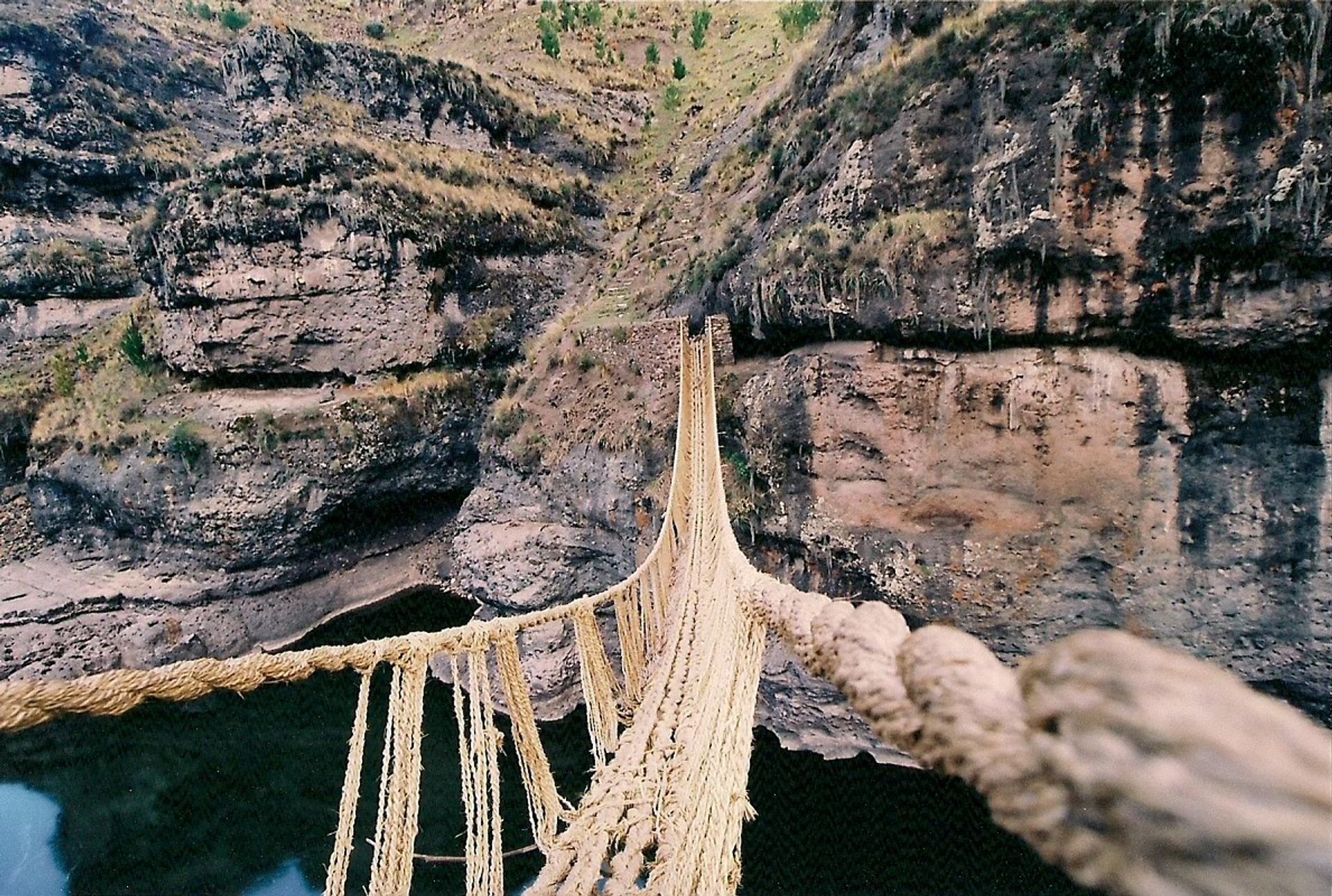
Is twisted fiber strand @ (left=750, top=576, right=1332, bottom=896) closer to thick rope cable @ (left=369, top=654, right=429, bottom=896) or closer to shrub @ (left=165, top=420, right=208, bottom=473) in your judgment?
thick rope cable @ (left=369, top=654, right=429, bottom=896)

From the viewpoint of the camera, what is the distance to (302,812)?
897 cm

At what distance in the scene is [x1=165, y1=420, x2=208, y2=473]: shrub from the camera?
1252cm

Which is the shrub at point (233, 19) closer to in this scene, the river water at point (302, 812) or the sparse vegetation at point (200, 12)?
the sparse vegetation at point (200, 12)

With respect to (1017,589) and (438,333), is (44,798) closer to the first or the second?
(438,333)

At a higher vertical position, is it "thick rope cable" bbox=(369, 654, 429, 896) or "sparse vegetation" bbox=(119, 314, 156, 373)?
"sparse vegetation" bbox=(119, 314, 156, 373)

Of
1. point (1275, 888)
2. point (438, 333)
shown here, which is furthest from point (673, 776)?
point (438, 333)

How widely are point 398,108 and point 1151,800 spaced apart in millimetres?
19739

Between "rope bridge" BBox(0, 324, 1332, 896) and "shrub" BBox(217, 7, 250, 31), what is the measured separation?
30554 millimetres

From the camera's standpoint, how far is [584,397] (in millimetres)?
11711

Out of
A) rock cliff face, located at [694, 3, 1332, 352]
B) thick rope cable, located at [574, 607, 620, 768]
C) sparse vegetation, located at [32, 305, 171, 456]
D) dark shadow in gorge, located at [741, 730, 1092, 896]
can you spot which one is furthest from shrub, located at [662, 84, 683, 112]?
thick rope cable, located at [574, 607, 620, 768]

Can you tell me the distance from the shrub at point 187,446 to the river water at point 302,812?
4501mm

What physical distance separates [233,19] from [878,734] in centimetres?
3293

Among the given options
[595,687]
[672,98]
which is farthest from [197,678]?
[672,98]

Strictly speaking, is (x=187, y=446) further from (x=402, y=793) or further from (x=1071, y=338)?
(x=1071, y=338)
